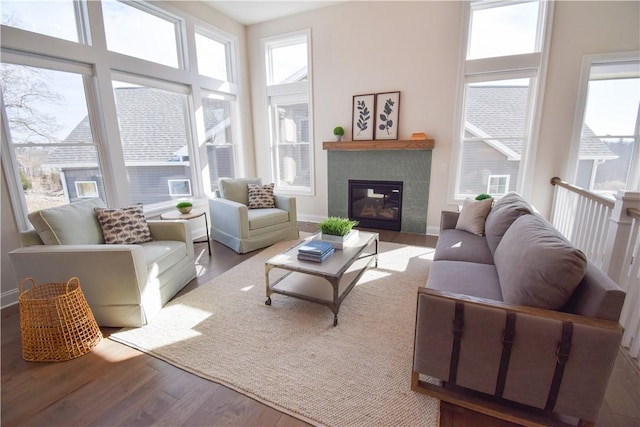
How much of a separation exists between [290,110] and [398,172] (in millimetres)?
2174

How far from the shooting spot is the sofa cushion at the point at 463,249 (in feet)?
7.37

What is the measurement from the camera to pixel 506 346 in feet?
4.15

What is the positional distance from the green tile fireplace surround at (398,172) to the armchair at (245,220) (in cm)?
113

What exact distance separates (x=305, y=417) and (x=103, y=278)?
5.49 ft

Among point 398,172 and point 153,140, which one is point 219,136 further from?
point 398,172

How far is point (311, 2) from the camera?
4.19 meters

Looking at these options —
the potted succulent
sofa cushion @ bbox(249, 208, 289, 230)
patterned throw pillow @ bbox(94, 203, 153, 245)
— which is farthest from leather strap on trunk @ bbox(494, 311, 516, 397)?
the potted succulent

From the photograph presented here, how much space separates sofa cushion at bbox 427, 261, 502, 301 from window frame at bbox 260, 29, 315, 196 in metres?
3.30

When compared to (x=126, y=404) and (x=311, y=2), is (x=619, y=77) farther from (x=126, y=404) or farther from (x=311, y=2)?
(x=126, y=404)

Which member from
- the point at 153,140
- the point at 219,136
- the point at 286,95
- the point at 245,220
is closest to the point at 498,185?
the point at 245,220

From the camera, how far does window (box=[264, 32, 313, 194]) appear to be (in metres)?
4.79

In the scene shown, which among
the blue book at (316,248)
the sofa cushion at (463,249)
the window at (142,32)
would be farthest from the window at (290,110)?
the sofa cushion at (463,249)

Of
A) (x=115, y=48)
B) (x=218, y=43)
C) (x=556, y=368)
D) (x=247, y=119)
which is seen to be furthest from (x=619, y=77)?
(x=115, y=48)

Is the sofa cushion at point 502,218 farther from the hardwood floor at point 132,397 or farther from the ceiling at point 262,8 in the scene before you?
the ceiling at point 262,8
